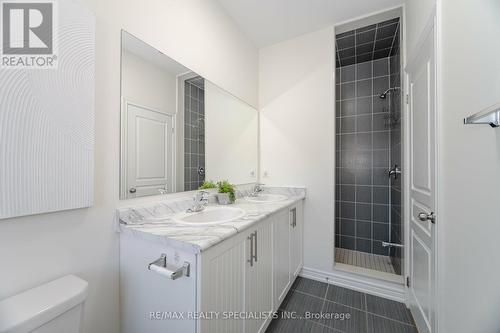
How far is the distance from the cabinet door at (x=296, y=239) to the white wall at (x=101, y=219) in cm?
135

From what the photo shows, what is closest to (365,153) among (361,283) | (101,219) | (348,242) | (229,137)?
(348,242)

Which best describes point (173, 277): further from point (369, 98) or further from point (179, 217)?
point (369, 98)

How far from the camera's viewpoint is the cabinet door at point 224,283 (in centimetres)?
88

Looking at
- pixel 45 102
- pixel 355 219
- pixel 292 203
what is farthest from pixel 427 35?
pixel 355 219

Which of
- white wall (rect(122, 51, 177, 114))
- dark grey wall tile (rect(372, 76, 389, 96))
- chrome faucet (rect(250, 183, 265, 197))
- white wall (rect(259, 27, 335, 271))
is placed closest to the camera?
white wall (rect(122, 51, 177, 114))

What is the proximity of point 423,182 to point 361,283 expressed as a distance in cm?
119

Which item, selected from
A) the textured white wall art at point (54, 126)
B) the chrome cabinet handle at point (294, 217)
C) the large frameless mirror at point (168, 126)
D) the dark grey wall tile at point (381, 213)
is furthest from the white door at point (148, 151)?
the dark grey wall tile at point (381, 213)

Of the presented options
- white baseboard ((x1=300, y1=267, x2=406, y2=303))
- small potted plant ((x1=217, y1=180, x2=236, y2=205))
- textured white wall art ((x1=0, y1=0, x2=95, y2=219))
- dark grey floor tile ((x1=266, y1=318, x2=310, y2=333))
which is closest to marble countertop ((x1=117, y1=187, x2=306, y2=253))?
textured white wall art ((x1=0, y1=0, x2=95, y2=219))

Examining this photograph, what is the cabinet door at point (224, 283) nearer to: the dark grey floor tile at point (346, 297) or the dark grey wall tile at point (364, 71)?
the dark grey floor tile at point (346, 297)

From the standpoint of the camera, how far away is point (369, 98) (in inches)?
107

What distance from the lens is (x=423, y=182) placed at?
1356mm

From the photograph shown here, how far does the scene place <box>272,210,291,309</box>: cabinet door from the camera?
1541 millimetres

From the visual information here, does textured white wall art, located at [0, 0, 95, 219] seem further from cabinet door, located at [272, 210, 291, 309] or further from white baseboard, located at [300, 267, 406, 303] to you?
white baseboard, located at [300, 267, 406, 303]

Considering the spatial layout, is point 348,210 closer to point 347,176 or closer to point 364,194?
point 364,194
